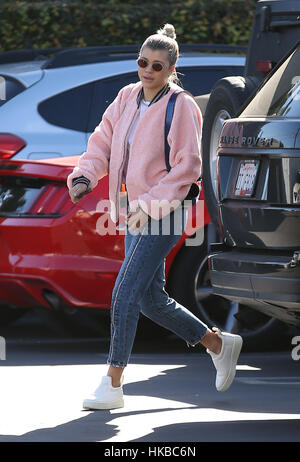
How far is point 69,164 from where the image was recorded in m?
8.14

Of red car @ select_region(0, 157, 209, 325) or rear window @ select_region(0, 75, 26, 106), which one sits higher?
rear window @ select_region(0, 75, 26, 106)

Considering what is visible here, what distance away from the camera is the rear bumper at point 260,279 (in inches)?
231

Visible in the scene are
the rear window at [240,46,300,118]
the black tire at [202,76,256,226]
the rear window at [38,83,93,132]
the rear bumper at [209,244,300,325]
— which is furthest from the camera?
the rear window at [38,83,93,132]

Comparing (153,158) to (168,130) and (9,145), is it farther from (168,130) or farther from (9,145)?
(9,145)

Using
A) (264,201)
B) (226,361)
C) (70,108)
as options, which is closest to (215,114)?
(70,108)

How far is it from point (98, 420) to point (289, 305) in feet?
3.43

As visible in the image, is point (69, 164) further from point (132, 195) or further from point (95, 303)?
point (132, 195)

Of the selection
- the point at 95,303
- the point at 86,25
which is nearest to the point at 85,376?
the point at 95,303

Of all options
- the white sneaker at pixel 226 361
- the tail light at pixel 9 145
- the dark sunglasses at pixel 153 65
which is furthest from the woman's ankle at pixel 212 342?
the tail light at pixel 9 145

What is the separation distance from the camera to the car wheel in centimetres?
824

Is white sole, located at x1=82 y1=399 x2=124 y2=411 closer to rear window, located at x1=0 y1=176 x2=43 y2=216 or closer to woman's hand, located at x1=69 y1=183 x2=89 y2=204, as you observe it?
woman's hand, located at x1=69 y1=183 x2=89 y2=204

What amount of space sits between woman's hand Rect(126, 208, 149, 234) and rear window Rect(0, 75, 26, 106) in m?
2.39

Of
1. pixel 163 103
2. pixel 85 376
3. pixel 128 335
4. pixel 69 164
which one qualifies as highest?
pixel 163 103

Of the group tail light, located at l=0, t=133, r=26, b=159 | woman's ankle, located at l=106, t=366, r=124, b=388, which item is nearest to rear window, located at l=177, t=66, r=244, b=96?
tail light, located at l=0, t=133, r=26, b=159
